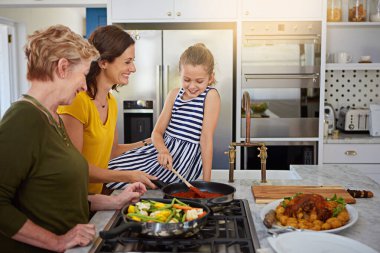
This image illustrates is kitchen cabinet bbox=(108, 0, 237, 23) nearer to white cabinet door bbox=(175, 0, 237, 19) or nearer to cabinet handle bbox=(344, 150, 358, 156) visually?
white cabinet door bbox=(175, 0, 237, 19)

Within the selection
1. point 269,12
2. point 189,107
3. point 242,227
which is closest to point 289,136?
point 269,12

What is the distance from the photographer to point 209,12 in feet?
13.5

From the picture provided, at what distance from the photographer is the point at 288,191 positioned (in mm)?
1963

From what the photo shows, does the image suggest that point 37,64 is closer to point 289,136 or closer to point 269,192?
Result: point 269,192

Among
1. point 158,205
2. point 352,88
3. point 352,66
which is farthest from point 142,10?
point 158,205

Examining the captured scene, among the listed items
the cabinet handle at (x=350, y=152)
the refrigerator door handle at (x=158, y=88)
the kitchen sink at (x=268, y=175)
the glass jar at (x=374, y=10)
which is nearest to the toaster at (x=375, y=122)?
the cabinet handle at (x=350, y=152)

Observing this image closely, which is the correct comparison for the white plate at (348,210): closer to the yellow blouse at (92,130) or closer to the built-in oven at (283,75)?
the yellow blouse at (92,130)

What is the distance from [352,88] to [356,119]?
1.38 feet

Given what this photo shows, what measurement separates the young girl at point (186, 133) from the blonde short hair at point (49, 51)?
0.86 metres

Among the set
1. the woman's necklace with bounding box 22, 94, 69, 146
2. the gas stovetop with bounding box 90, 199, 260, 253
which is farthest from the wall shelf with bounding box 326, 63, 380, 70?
the woman's necklace with bounding box 22, 94, 69, 146

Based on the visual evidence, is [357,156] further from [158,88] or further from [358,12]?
[158,88]

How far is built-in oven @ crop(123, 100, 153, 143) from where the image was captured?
419 centimetres

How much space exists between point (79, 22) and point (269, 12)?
4647 mm

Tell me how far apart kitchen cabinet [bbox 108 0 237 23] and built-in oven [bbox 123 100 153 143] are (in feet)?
2.39
